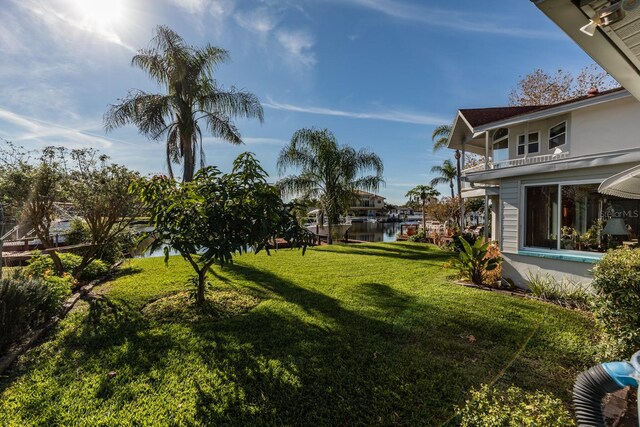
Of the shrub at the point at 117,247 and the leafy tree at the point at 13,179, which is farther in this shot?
the shrub at the point at 117,247

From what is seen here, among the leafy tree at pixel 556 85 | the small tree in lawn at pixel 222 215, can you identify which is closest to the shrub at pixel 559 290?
the small tree in lawn at pixel 222 215

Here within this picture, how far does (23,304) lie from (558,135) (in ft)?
53.0

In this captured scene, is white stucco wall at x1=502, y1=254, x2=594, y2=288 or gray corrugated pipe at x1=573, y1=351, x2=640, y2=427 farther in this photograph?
white stucco wall at x1=502, y1=254, x2=594, y2=288

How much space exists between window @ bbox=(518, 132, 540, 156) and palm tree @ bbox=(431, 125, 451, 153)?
42.2 feet

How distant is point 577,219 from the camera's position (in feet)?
23.1

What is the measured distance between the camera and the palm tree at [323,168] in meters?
16.2

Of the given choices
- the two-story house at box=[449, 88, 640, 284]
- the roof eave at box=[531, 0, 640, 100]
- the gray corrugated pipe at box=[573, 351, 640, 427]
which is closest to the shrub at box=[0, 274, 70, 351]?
the gray corrugated pipe at box=[573, 351, 640, 427]

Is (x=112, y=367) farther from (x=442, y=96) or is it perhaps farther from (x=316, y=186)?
(x=442, y=96)

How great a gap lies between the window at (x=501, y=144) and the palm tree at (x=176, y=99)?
13119 millimetres

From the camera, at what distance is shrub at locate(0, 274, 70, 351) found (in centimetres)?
398

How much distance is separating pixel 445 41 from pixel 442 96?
656 cm

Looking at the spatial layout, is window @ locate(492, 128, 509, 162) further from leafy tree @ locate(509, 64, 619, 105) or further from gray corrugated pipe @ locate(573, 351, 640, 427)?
gray corrugated pipe @ locate(573, 351, 640, 427)

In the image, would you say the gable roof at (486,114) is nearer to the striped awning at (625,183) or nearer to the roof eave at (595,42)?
the striped awning at (625,183)

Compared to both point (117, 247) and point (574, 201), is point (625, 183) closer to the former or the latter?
point (574, 201)
